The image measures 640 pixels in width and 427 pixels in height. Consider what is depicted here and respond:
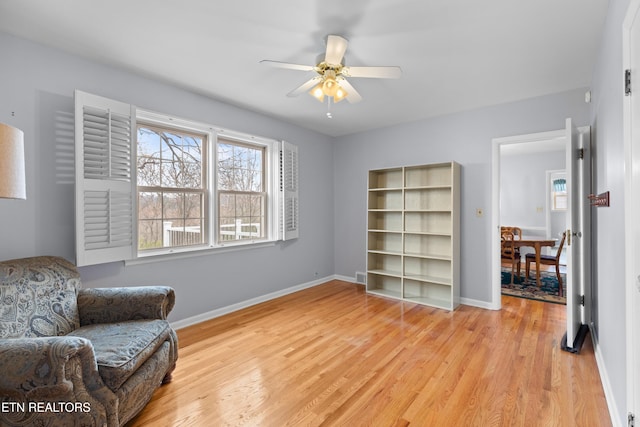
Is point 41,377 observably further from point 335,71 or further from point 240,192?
point 240,192

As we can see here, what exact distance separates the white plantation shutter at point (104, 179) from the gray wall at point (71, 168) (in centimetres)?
16

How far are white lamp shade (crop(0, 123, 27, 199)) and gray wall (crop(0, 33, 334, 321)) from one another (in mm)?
1241

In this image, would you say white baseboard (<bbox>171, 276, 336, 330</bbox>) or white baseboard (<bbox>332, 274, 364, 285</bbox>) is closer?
white baseboard (<bbox>171, 276, 336, 330</bbox>)

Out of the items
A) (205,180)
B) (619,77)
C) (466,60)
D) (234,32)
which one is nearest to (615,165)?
(619,77)

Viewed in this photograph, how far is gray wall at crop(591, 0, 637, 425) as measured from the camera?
1.56m

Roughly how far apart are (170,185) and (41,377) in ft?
6.83

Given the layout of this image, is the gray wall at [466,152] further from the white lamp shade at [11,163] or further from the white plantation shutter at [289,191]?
the white lamp shade at [11,163]

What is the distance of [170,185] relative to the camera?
313 centimetres

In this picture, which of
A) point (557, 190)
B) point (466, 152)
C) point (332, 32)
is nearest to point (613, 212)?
point (332, 32)

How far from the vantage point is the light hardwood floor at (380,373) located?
5.90ft

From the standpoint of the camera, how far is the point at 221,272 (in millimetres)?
Answer: 3486

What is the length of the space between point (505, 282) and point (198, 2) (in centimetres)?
537

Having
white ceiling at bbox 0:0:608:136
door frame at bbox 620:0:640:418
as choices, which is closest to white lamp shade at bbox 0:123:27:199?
white ceiling at bbox 0:0:608:136

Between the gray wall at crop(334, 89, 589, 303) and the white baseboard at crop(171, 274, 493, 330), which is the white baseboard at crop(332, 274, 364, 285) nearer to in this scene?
the white baseboard at crop(171, 274, 493, 330)
